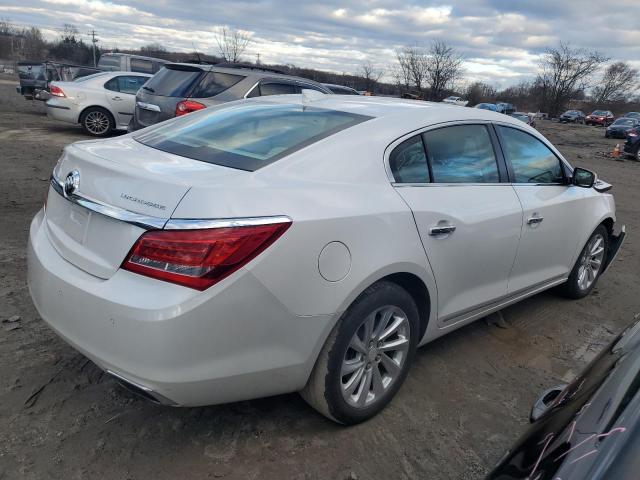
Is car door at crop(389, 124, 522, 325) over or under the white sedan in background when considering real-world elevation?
over

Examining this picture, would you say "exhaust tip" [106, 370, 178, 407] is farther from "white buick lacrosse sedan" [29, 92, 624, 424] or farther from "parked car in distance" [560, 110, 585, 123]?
"parked car in distance" [560, 110, 585, 123]

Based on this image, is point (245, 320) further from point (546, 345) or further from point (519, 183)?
point (546, 345)

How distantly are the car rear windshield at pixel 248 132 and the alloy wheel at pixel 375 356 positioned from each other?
945mm

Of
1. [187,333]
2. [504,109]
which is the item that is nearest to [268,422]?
[187,333]

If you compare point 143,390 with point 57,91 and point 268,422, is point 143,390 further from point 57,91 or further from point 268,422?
point 57,91

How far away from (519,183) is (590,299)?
6.50ft

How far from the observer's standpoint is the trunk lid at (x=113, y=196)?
7.02ft

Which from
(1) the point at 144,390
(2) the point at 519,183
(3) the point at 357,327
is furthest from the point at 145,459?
(2) the point at 519,183

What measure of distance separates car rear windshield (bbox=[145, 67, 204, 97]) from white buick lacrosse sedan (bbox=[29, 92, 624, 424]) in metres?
4.36

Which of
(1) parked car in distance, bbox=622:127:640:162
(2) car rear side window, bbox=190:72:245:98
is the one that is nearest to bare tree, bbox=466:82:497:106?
(1) parked car in distance, bbox=622:127:640:162

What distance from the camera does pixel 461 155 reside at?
3.27 meters

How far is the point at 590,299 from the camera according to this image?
494 cm

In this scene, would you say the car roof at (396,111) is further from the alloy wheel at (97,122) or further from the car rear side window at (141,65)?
the car rear side window at (141,65)

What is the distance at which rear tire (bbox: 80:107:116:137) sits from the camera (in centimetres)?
1203
